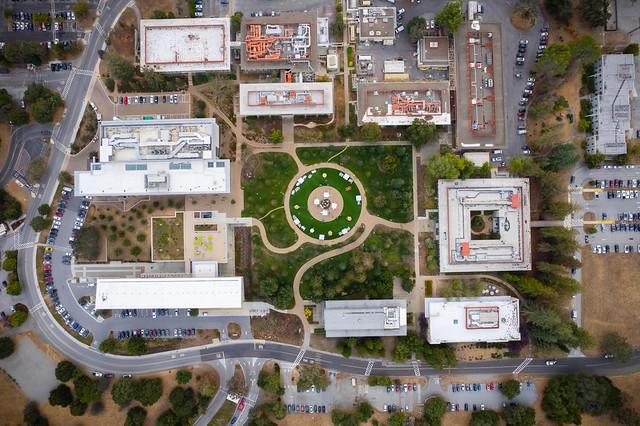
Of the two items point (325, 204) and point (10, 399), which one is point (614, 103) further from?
point (10, 399)

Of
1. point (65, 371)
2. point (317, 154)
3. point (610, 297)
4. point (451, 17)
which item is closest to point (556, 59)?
point (451, 17)

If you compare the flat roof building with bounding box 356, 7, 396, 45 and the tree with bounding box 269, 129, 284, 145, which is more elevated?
the flat roof building with bounding box 356, 7, 396, 45

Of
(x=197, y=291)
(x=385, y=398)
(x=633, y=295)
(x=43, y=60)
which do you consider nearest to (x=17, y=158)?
(x=43, y=60)

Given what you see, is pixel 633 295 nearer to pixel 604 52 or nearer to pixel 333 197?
pixel 604 52

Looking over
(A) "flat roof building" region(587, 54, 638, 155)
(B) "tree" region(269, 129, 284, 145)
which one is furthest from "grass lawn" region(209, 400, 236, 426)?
(A) "flat roof building" region(587, 54, 638, 155)

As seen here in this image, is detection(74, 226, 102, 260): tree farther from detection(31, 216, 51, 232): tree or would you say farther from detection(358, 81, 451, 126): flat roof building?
detection(358, 81, 451, 126): flat roof building

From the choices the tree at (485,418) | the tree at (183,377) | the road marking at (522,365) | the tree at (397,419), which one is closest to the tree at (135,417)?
the tree at (183,377)

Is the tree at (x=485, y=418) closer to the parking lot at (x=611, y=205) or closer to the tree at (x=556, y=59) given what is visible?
the parking lot at (x=611, y=205)
